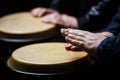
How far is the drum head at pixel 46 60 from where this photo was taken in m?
1.33

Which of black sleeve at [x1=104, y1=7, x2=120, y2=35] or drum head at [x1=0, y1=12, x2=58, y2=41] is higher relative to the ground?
black sleeve at [x1=104, y1=7, x2=120, y2=35]

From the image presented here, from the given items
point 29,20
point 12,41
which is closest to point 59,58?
point 12,41

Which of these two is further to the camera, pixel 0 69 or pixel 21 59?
pixel 0 69

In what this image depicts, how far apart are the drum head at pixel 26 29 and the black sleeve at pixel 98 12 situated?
332 millimetres

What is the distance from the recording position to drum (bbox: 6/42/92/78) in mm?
1324

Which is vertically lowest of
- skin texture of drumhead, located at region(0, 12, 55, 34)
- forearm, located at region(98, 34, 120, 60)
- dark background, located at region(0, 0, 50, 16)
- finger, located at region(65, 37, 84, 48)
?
dark background, located at region(0, 0, 50, 16)

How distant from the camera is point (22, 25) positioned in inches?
72.7

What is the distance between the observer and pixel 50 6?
239 centimetres

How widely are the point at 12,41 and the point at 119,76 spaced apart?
613 mm

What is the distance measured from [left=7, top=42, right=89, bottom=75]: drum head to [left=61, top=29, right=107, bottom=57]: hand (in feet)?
0.14

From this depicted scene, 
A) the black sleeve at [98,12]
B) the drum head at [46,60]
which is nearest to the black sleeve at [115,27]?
the black sleeve at [98,12]

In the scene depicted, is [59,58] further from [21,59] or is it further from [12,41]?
[12,41]

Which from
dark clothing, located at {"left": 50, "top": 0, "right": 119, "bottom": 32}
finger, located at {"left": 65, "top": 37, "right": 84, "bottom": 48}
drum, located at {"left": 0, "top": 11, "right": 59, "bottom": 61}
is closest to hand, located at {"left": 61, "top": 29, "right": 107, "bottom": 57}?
finger, located at {"left": 65, "top": 37, "right": 84, "bottom": 48}

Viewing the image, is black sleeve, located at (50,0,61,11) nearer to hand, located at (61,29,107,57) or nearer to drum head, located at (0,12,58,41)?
drum head, located at (0,12,58,41)
